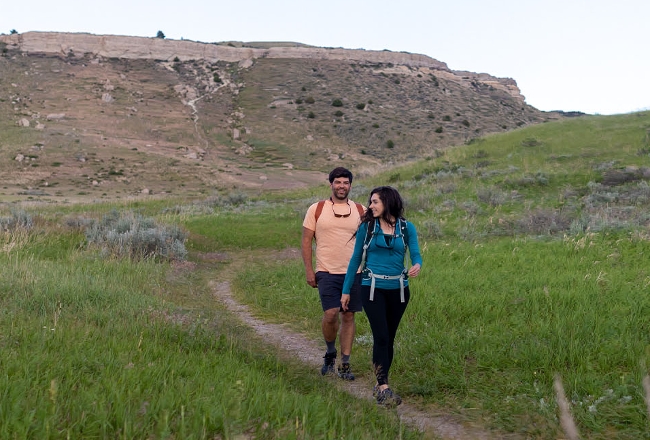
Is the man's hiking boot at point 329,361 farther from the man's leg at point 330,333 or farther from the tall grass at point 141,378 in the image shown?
the tall grass at point 141,378

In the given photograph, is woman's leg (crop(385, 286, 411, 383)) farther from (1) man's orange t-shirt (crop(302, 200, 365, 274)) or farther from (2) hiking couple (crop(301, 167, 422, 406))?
(1) man's orange t-shirt (crop(302, 200, 365, 274))

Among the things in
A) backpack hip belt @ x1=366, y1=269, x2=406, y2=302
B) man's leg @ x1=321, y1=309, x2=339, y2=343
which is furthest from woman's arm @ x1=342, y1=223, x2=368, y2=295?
man's leg @ x1=321, y1=309, x2=339, y2=343

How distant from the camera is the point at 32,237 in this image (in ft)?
38.8

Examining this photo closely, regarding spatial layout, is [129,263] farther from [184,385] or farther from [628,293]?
[628,293]

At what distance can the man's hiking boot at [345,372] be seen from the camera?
545 centimetres

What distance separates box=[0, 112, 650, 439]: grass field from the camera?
3.15 m

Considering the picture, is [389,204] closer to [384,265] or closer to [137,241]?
[384,265]

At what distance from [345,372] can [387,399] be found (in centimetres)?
96

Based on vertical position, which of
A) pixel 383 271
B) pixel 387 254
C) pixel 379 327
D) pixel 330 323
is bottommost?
pixel 330 323

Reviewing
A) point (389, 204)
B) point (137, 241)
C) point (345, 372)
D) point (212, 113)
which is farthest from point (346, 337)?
point (212, 113)

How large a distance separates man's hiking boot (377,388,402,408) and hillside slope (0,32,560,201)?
32.2 m

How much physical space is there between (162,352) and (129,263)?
6.20 metres

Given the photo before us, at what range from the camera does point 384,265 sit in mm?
4750

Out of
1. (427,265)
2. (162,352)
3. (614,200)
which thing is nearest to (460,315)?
(427,265)
